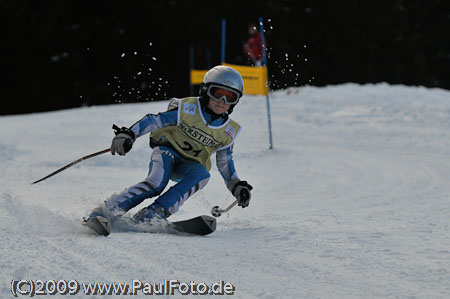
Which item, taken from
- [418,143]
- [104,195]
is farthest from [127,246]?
[418,143]

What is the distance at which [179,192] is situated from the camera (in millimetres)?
4145

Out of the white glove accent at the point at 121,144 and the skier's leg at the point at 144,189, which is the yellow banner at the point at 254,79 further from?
the white glove accent at the point at 121,144

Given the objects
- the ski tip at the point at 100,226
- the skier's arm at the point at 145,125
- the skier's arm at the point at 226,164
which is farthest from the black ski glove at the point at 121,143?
the skier's arm at the point at 226,164

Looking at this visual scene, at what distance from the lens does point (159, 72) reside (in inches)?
884

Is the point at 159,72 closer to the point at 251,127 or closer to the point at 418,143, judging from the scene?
the point at 251,127

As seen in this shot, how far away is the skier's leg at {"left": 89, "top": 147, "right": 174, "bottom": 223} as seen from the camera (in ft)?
13.1

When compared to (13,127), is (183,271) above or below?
above

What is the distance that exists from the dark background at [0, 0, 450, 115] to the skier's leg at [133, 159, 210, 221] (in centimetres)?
1222

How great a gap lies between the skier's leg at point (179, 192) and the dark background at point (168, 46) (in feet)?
40.1

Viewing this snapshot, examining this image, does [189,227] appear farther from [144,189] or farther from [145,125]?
[145,125]

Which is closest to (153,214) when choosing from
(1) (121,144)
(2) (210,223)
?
(2) (210,223)

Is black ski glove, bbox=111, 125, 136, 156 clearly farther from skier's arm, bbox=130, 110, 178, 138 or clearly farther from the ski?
the ski

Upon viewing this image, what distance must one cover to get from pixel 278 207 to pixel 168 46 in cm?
1777

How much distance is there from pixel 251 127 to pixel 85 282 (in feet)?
27.0
